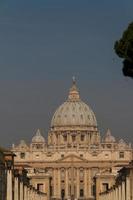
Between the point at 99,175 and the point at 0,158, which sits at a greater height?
the point at 99,175

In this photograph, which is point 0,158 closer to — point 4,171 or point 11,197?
point 4,171

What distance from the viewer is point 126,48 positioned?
32.4 m

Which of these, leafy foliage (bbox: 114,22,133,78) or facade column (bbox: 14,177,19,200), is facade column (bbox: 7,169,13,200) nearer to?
facade column (bbox: 14,177,19,200)

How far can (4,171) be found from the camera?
57.4 m

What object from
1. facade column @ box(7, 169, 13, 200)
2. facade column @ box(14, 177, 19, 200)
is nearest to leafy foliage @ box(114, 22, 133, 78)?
facade column @ box(7, 169, 13, 200)

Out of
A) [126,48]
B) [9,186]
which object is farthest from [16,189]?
[126,48]

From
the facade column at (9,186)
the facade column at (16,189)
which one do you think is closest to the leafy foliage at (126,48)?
the facade column at (9,186)

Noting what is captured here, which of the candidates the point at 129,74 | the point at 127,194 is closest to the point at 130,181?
the point at 127,194

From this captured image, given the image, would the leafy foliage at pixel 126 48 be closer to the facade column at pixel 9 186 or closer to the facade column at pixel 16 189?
the facade column at pixel 9 186

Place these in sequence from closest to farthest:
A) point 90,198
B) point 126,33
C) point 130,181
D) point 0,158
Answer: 1. point 126,33
2. point 0,158
3. point 130,181
4. point 90,198

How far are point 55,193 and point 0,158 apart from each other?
145 meters

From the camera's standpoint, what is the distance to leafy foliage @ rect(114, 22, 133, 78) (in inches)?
1266

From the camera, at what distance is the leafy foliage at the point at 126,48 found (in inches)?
1266

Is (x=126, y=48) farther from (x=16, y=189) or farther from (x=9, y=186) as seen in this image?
(x=16, y=189)
